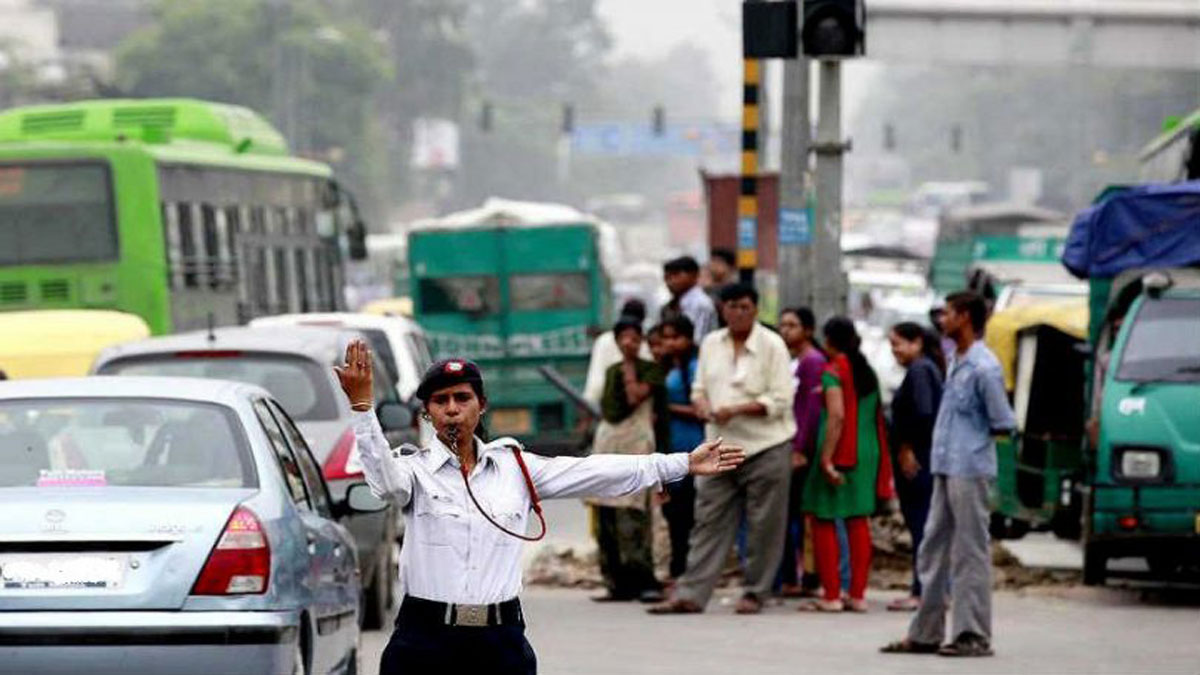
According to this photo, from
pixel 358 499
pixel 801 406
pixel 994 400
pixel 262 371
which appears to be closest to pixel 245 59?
pixel 801 406

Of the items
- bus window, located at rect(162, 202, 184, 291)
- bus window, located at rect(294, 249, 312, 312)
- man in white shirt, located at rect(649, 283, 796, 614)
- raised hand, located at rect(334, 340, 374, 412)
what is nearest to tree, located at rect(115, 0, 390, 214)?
bus window, located at rect(294, 249, 312, 312)

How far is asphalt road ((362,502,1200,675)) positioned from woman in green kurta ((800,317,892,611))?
10.2 inches

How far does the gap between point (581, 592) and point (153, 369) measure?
3.63 m

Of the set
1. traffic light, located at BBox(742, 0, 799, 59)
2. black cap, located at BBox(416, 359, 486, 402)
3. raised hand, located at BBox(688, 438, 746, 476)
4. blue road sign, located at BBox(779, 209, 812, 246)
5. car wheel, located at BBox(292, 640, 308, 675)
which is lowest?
car wheel, located at BBox(292, 640, 308, 675)

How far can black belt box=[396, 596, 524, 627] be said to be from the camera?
7.61 m

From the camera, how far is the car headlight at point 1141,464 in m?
15.9

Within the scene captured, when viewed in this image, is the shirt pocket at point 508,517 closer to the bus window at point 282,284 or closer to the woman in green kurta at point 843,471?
the woman in green kurta at point 843,471

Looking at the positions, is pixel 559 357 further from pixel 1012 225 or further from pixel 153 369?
pixel 1012 225

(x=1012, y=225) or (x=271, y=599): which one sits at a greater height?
(x=271, y=599)

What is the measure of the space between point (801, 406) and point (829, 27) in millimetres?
3086

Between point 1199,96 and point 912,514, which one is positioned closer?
point 912,514

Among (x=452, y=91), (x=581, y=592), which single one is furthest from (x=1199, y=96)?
(x=581, y=592)

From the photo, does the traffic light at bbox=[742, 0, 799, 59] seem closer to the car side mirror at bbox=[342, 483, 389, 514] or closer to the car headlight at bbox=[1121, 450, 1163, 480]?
the car headlight at bbox=[1121, 450, 1163, 480]

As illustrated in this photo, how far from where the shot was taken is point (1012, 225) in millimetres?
63125
